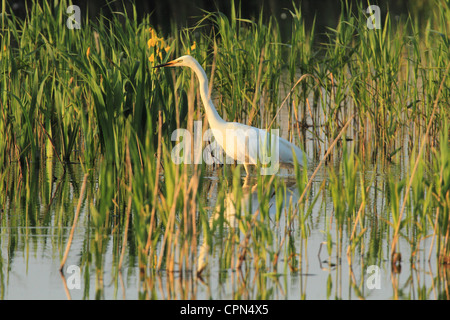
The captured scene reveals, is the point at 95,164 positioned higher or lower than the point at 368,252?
higher

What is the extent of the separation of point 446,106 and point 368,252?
313 cm

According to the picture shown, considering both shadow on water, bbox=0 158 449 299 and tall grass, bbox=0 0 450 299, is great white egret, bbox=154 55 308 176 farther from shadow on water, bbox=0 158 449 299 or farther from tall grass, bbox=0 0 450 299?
shadow on water, bbox=0 158 449 299

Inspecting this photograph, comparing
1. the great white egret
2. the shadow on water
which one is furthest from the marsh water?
the great white egret

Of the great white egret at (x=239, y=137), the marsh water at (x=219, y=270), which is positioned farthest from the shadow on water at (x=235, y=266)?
the great white egret at (x=239, y=137)

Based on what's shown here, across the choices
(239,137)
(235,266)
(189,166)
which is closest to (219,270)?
(235,266)

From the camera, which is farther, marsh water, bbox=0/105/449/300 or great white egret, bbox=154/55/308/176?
great white egret, bbox=154/55/308/176

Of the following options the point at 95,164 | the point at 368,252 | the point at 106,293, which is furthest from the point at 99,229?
the point at 95,164

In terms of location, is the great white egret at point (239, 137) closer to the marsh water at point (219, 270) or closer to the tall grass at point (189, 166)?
the tall grass at point (189, 166)

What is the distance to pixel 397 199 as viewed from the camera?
410cm

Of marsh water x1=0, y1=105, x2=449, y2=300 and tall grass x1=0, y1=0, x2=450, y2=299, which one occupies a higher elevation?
tall grass x1=0, y1=0, x2=450, y2=299

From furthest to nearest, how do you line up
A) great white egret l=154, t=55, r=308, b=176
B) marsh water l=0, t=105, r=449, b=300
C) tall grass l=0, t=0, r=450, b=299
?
great white egret l=154, t=55, r=308, b=176 < tall grass l=0, t=0, r=450, b=299 < marsh water l=0, t=105, r=449, b=300

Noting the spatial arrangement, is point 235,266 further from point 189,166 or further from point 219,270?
point 189,166
